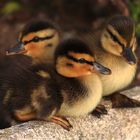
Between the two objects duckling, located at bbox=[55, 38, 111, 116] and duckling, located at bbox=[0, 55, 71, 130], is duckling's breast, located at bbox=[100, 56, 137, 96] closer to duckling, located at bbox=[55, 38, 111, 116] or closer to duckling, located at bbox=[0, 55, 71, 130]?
duckling, located at bbox=[55, 38, 111, 116]

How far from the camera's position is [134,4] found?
4383mm

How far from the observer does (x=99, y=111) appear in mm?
3080

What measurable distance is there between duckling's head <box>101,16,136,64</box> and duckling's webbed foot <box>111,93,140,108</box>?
21cm

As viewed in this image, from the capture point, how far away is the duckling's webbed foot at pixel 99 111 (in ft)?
10.0

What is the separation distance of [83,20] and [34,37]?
5.84ft

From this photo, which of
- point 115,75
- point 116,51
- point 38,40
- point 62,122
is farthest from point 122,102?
point 38,40

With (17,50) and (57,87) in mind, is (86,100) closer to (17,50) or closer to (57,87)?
(57,87)

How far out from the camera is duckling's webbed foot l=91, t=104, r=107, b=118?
3057mm

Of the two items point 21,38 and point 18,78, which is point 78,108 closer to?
point 18,78

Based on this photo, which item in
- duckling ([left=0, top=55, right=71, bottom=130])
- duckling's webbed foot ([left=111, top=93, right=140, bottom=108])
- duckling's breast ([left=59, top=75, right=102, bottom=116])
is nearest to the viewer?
duckling ([left=0, top=55, right=71, bottom=130])

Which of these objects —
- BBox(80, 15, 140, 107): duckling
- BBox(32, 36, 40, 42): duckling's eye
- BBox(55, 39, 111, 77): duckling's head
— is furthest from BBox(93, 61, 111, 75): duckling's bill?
BBox(32, 36, 40, 42): duckling's eye

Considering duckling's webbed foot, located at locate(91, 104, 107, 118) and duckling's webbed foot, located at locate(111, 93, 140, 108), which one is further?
duckling's webbed foot, located at locate(111, 93, 140, 108)

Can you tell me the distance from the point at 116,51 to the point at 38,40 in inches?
15.3

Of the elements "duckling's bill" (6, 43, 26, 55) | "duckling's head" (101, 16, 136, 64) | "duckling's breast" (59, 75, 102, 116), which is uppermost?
"duckling's head" (101, 16, 136, 64)
